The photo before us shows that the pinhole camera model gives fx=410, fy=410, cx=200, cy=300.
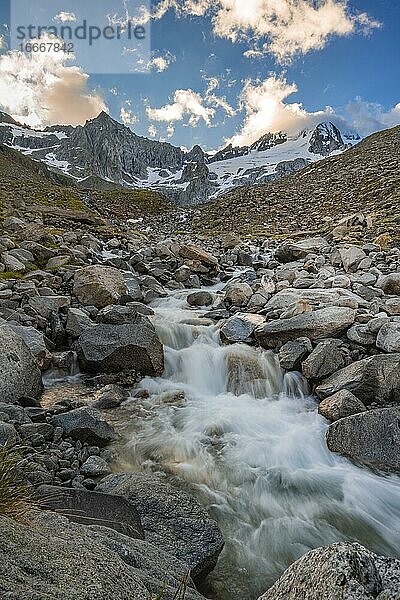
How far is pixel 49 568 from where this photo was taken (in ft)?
7.54

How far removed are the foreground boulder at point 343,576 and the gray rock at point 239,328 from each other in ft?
29.6

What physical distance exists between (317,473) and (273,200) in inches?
1637

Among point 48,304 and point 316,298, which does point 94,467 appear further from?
point 316,298

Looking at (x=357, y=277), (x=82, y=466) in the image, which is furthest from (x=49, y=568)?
(x=357, y=277)

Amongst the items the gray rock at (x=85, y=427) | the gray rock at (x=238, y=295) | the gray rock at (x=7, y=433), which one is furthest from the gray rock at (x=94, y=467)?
the gray rock at (x=238, y=295)

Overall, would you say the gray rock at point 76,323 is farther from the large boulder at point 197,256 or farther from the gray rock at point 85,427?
the large boulder at point 197,256

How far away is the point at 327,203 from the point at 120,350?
33.3 m

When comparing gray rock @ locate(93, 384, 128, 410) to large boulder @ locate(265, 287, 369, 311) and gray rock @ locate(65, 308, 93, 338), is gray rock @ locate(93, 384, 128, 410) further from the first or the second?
large boulder @ locate(265, 287, 369, 311)

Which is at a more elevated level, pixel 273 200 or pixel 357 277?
pixel 273 200

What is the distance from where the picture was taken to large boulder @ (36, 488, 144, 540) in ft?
13.8

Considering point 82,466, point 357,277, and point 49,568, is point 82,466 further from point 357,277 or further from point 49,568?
point 357,277

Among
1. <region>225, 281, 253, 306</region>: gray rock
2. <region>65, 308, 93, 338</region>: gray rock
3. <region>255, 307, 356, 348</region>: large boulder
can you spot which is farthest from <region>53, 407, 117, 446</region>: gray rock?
<region>225, 281, 253, 306</region>: gray rock

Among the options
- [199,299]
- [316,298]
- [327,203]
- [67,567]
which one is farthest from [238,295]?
[327,203]

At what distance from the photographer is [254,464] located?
7.38 meters
